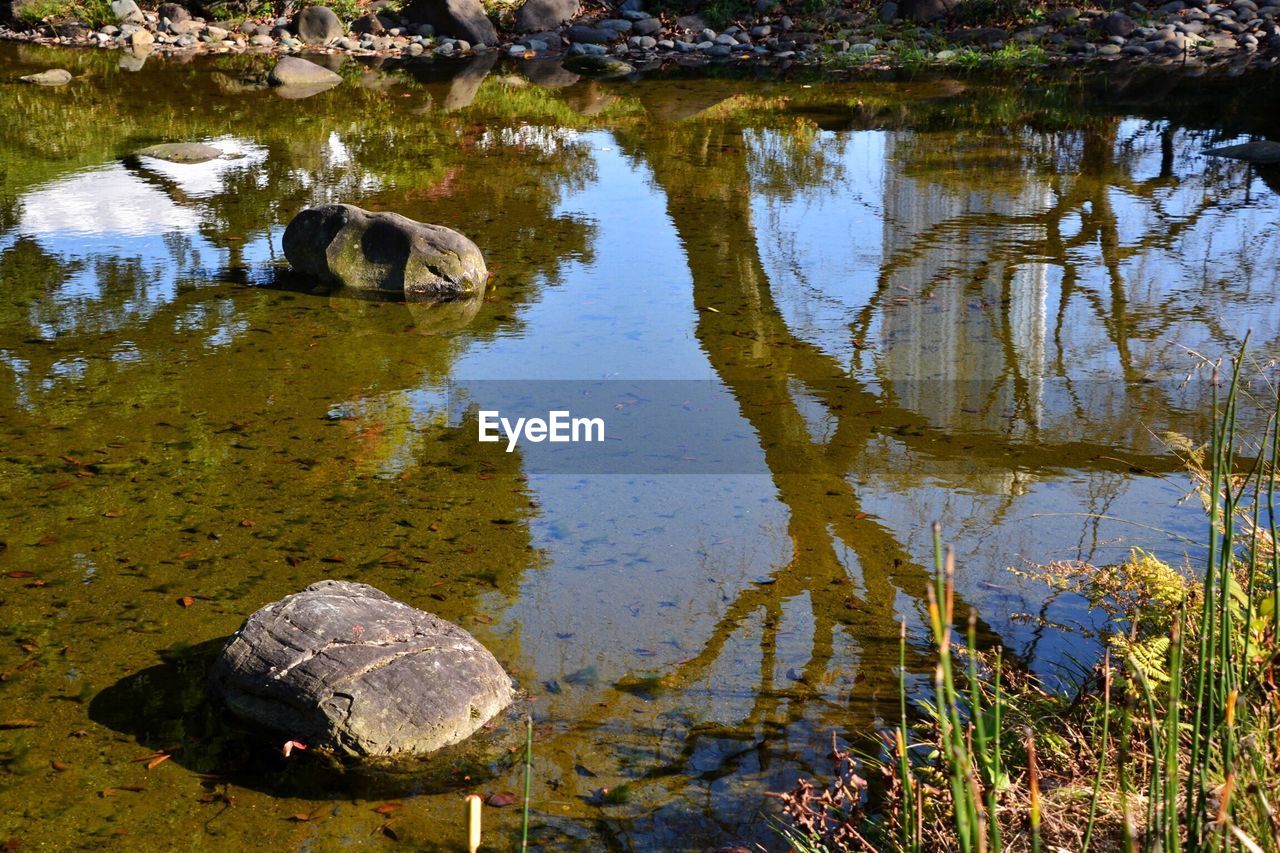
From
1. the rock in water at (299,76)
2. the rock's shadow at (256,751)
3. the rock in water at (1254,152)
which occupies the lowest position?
the rock's shadow at (256,751)

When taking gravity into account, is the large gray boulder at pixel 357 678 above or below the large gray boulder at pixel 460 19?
below

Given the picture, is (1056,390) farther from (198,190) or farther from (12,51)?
(12,51)

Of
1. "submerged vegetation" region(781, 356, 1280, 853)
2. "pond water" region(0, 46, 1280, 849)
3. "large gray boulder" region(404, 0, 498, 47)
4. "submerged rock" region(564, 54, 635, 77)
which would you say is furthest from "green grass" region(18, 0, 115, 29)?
"submerged vegetation" region(781, 356, 1280, 853)

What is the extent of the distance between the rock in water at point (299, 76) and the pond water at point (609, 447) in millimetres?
4951

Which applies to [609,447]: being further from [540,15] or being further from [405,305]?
[540,15]

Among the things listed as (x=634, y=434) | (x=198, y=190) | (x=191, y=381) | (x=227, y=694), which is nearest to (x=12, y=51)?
(x=198, y=190)

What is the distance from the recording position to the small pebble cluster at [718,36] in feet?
55.0

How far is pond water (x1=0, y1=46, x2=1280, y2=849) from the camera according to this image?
3168 millimetres

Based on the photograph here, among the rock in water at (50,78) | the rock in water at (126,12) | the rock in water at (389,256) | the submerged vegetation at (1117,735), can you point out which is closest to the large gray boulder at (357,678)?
the submerged vegetation at (1117,735)

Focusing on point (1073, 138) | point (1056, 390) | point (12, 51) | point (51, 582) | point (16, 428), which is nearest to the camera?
point (51, 582)

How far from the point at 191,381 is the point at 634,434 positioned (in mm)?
2138

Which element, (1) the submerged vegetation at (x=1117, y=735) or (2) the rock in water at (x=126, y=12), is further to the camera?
(2) the rock in water at (x=126, y=12)

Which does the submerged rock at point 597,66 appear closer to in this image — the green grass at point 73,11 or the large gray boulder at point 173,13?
the large gray boulder at point 173,13

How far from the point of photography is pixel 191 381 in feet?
18.2
